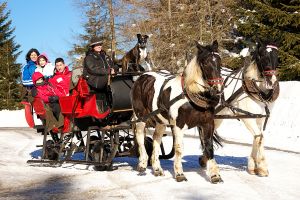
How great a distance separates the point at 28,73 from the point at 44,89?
715 millimetres

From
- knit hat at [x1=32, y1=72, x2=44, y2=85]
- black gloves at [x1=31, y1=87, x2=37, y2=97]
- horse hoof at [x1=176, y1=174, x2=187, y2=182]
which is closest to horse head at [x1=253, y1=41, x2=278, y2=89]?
horse hoof at [x1=176, y1=174, x2=187, y2=182]

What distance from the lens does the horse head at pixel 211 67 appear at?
22.4 feet

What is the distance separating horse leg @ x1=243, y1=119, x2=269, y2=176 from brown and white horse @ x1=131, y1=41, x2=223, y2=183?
975mm

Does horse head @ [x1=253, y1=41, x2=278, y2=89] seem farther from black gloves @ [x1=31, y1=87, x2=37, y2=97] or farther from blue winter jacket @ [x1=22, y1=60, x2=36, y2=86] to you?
blue winter jacket @ [x1=22, y1=60, x2=36, y2=86]

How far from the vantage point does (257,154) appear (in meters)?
8.02

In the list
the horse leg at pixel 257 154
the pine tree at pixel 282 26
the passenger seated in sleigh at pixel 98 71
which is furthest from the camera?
the pine tree at pixel 282 26

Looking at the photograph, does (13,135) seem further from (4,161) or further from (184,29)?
(184,29)

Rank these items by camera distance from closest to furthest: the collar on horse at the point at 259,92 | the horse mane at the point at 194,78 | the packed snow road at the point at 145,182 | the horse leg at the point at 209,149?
the packed snow road at the point at 145,182
the horse mane at the point at 194,78
the horse leg at the point at 209,149
the collar on horse at the point at 259,92

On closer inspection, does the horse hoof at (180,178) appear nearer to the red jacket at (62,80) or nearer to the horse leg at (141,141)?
the horse leg at (141,141)

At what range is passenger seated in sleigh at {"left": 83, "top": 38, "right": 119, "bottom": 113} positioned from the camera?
348 inches

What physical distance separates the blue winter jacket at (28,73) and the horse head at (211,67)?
15.7 ft

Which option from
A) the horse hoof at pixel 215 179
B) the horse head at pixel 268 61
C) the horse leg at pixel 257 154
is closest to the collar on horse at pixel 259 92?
the horse head at pixel 268 61

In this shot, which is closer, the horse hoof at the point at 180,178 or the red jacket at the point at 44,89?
the horse hoof at the point at 180,178

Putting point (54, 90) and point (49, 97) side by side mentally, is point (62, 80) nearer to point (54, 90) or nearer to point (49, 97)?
point (54, 90)
